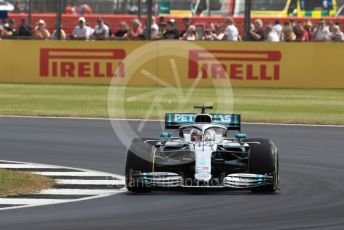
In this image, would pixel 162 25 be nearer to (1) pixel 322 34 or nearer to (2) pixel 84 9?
(1) pixel 322 34

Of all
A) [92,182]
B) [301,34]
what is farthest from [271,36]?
[92,182]

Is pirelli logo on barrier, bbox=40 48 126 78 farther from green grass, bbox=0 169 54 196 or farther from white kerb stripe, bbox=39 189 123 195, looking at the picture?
white kerb stripe, bbox=39 189 123 195

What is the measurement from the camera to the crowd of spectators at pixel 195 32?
110 ft

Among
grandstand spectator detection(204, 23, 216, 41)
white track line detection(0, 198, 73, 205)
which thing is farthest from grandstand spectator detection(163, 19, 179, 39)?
white track line detection(0, 198, 73, 205)

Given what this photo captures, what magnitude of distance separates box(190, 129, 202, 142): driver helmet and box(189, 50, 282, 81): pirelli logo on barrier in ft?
61.3

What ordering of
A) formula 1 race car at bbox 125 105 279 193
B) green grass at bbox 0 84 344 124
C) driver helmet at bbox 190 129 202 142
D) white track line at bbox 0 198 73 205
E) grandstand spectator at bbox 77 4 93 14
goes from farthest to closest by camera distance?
grandstand spectator at bbox 77 4 93 14 < green grass at bbox 0 84 344 124 < driver helmet at bbox 190 129 202 142 < formula 1 race car at bbox 125 105 279 193 < white track line at bbox 0 198 73 205

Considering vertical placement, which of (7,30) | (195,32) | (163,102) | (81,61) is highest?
(195,32)

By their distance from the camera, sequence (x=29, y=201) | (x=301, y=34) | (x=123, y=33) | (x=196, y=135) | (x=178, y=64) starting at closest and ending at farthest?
(x=29, y=201) → (x=196, y=135) → (x=178, y=64) → (x=301, y=34) → (x=123, y=33)

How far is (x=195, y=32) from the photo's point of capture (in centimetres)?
3397

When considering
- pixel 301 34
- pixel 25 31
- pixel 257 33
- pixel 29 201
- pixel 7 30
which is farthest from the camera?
pixel 7 30

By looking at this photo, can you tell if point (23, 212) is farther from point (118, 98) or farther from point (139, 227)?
point (118, 98)

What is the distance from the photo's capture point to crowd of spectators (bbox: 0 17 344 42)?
33500mm

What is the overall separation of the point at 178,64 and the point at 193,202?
814 inches

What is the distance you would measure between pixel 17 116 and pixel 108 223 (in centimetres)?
1454
